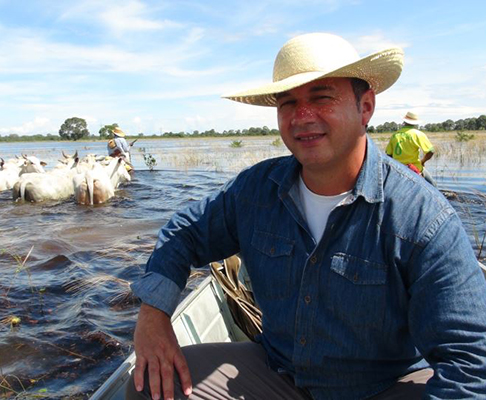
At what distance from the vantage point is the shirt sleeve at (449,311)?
1.61m

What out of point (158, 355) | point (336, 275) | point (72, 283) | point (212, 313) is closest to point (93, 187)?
point (72, 283)

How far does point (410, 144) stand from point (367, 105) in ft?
25.6

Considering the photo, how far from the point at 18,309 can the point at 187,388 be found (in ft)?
13.4

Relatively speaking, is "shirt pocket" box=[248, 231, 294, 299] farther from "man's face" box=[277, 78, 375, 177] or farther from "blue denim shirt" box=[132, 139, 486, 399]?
"man's face" box=[277, 78, 375, 177]

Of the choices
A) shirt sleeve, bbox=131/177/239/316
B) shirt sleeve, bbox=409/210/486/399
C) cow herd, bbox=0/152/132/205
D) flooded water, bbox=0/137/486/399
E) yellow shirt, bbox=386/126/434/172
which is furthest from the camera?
cow herd, bbox=0/152/132/205

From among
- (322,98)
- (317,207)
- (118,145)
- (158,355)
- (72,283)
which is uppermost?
(322,98)

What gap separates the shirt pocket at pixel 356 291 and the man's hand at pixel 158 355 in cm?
76

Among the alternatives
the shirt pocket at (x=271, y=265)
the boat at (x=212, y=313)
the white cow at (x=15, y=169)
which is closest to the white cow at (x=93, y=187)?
the white cow at (x=15, y=169)

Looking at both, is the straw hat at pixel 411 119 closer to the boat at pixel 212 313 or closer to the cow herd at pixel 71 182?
the boat at pixel 212 313

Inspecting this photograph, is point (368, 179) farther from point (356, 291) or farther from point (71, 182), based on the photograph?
point (71, 182)

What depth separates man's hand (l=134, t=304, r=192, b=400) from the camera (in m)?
2.06

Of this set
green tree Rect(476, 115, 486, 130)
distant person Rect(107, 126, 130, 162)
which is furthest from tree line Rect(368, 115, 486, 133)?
distant person Rect(107, 126, 130, 162)

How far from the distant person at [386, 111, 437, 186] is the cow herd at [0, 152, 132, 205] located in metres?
8.17

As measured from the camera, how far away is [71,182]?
14539 millimetres
